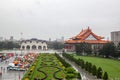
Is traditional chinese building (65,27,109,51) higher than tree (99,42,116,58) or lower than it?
higher

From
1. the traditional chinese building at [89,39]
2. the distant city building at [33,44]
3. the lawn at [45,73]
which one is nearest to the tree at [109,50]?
the lawn at [45,73]

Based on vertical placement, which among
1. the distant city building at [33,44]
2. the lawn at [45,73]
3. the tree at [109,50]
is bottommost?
the lawn at [45,73]

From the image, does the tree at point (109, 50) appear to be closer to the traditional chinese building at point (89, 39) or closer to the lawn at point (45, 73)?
the lawn at point (45, 73)

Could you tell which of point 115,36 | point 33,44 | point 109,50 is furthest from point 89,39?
point 33,44

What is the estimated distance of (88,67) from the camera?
2556 centimetres

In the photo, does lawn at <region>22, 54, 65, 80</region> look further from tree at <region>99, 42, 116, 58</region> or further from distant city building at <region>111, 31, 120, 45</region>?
distant city building at <region>111, 31, 120, 45</region>

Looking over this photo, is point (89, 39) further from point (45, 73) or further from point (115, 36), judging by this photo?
point (45, 73)

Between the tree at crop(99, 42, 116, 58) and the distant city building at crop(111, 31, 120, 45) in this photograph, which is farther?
the distant city building at crop(111, 31, 120, 45)

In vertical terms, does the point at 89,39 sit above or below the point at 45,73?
above

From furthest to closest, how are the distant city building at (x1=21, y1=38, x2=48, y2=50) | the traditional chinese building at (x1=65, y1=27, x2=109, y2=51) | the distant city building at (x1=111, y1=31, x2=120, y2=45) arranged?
the distant city building at (x1=21, y1=38, x2=48, y2=50) → the traditional chinese building at (x1=65, y1=27, x2=109, y2=51) → the distant city building at (x1=111, y1=31, x2=120, y2=45)

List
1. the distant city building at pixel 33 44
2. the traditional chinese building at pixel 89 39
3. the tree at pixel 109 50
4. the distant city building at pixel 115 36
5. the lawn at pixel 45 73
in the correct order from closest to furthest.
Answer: the lawn at pixel 45 73
the tree at pixel 109 50
the distant city building at pixel 115 36
the traditional chinese building at pixel 89 39
the distant city building at pixel 33 44

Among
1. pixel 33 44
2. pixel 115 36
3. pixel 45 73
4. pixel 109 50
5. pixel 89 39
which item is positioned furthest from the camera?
pixel 33 44

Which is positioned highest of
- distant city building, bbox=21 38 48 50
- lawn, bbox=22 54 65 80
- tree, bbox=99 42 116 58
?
distant city building, bbox=21 38 48 50

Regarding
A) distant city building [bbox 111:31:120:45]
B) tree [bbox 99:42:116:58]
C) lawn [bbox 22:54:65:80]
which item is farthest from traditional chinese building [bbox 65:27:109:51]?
lawn [bbox 22:54:65:80]
